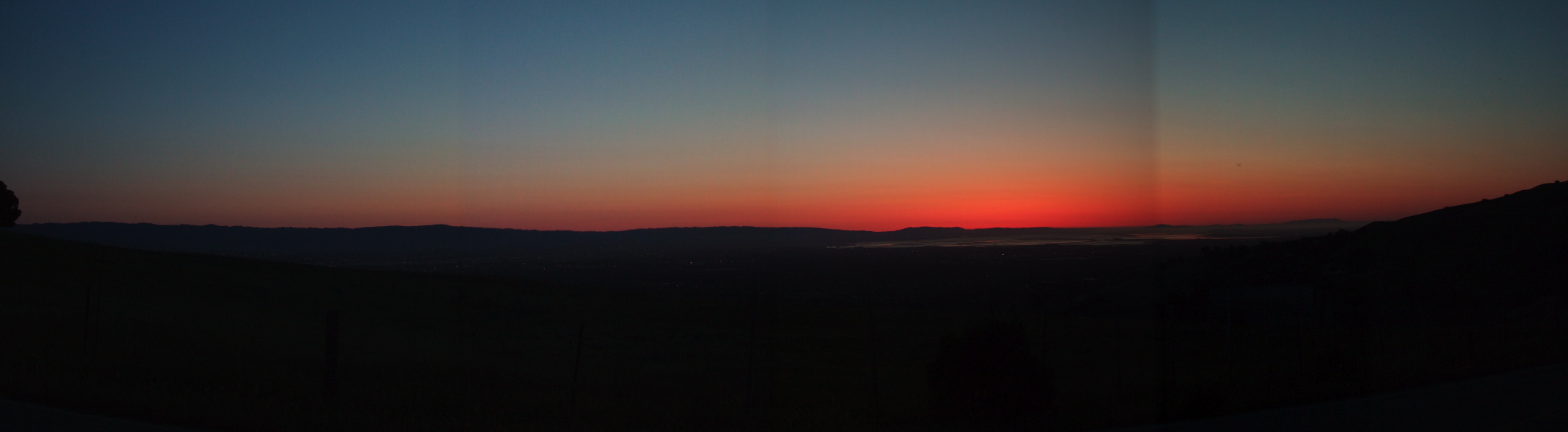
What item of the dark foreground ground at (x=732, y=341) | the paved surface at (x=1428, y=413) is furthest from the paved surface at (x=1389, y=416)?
the dark foreground ground at (x=732, y=341)

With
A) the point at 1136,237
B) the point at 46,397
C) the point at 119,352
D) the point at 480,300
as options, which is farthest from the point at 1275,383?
the point at 1136,237

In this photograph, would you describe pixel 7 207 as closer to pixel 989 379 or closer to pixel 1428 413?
→ pixel 989 379

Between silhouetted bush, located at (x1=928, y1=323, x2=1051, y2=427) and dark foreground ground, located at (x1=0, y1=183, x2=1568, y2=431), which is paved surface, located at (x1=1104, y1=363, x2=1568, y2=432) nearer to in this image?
dark foreground ground, located at (x1=0, y1=183, x2=1568, y2=431)

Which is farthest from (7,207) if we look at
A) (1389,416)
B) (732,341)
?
(1389,416)

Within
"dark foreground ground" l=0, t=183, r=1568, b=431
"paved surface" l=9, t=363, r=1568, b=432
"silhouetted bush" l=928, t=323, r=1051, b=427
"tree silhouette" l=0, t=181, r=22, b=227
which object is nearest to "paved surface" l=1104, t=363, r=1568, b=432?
"paved surface" l=9, t=363, r=1568, b=432

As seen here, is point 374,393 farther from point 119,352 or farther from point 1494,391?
point 1494,391

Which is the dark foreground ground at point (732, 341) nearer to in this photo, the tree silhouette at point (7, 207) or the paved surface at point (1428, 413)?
the paved surface at point (1428, 413)
